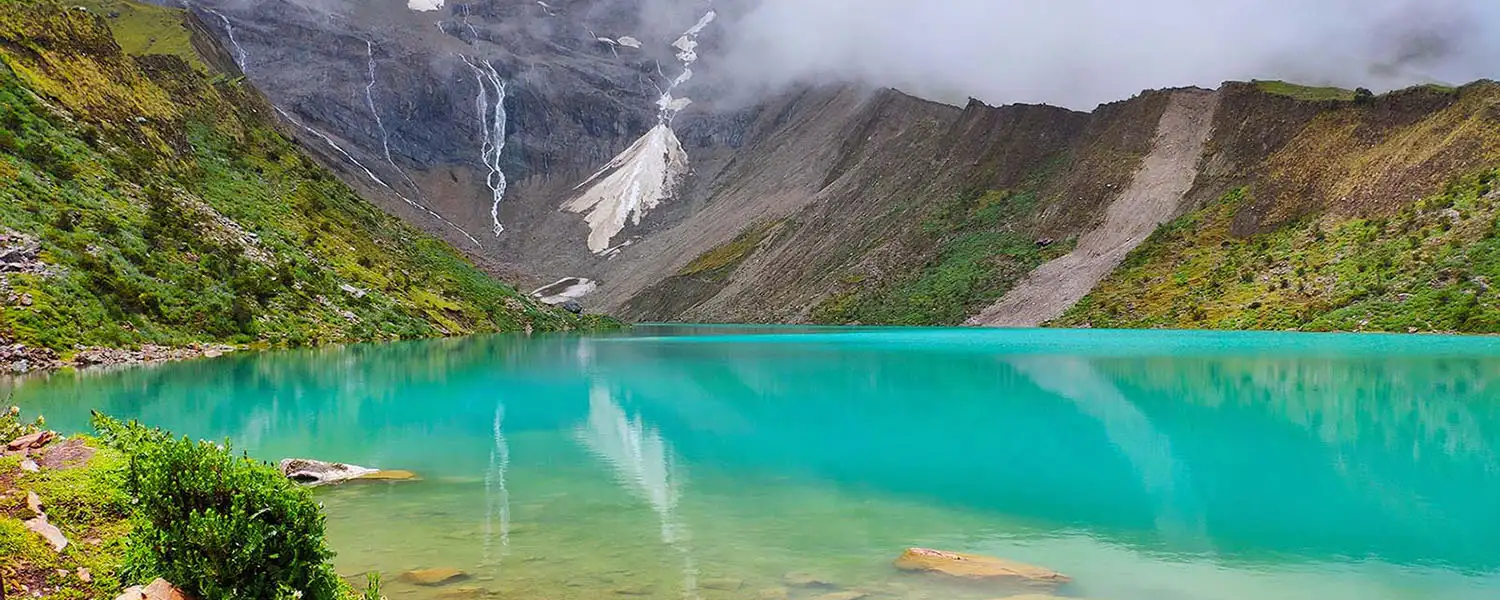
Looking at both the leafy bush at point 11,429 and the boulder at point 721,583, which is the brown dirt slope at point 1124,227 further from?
the leafy bush at point 11,429

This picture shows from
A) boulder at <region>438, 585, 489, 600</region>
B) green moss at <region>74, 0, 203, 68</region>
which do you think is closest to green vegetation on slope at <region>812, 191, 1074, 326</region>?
green moss at <region>74, 0, 203, 68</region>

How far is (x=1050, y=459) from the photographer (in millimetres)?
21844

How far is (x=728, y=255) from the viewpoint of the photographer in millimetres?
191375

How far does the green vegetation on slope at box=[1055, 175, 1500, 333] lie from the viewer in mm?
75500

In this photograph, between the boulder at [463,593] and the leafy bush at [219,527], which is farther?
the boulder at [463,593]

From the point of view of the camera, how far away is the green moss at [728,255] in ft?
612

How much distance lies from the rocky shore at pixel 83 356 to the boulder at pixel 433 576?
34936 millimetres

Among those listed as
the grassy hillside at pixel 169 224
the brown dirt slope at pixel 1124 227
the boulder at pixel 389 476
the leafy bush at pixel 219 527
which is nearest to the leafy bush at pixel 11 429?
the boulder at pixel 389 476

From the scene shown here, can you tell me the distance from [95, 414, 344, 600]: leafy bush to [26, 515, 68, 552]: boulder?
4.20 feet

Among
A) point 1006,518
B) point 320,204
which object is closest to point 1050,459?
point 1006,518

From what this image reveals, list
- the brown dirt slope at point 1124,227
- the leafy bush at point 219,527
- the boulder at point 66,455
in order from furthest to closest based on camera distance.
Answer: the brown dirt slope at point 1124,227 → the boulder at point 66,455 → the leafy bush at point 219,527

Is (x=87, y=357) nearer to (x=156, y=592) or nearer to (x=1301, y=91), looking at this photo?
(x=156, y=592)

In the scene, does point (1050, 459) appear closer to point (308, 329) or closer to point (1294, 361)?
point (1294, 361)

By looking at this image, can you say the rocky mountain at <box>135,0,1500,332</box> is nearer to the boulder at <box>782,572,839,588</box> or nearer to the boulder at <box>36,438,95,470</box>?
the boulder at <box>782,572,839,588</box>
